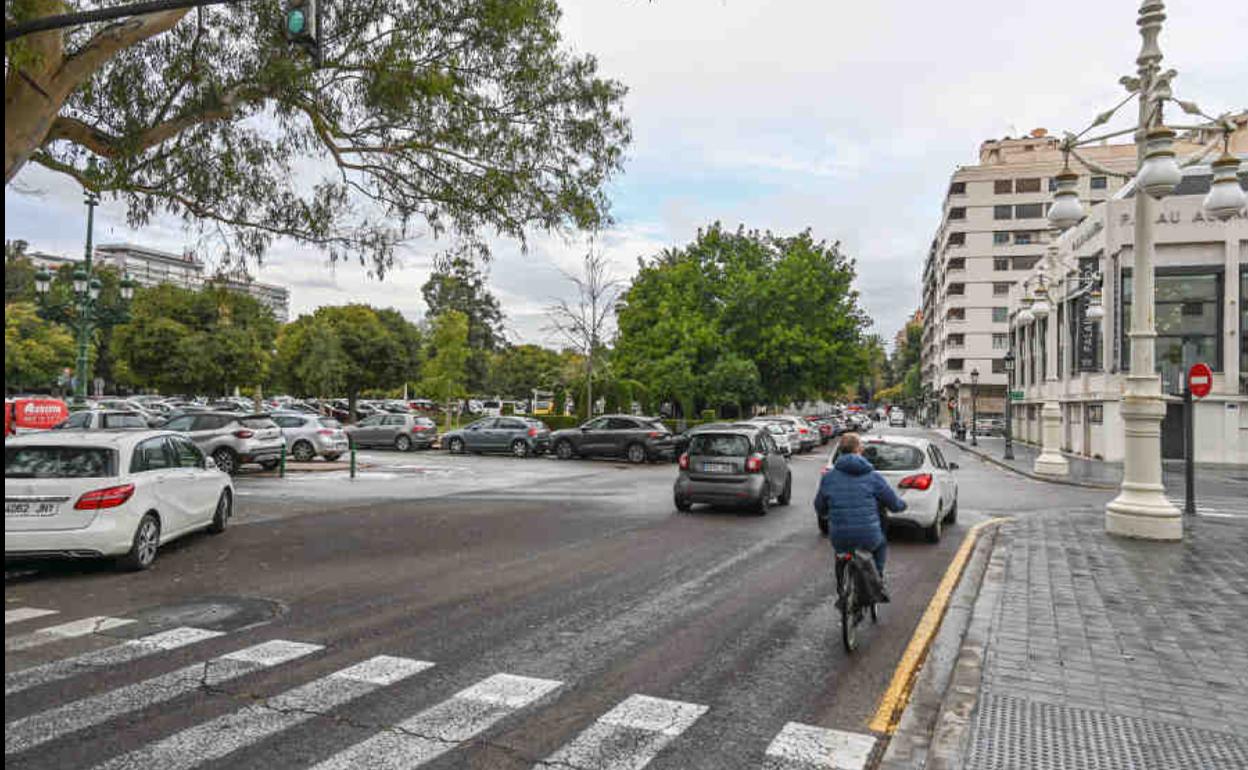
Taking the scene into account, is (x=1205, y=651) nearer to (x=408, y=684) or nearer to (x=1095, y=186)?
(x=408, y=684)

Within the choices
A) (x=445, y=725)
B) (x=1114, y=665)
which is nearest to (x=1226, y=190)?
(x=1114, y=665)

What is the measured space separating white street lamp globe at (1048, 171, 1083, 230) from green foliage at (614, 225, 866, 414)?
28829mm

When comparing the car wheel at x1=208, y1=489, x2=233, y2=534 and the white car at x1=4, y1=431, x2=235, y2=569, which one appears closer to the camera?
the white car at x1=4, y1=431, x2=235, y2=569

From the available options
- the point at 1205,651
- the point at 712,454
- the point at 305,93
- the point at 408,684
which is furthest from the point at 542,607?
the point at 305,93

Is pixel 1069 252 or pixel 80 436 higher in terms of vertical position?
pixel 1069 252

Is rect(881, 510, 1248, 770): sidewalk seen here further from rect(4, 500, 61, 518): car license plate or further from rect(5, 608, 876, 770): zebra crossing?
rect(4, 500, 61, 518): car license plate

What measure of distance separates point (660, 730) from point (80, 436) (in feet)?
26.6

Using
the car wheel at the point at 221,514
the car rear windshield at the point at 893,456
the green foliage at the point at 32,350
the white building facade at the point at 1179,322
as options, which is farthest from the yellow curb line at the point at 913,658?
the green foliage at the point at 32,350

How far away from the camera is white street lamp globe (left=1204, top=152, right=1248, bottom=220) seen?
9.84 meters

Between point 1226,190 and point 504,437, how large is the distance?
2364 centimetres

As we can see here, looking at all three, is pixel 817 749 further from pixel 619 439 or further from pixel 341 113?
pixel 619 439

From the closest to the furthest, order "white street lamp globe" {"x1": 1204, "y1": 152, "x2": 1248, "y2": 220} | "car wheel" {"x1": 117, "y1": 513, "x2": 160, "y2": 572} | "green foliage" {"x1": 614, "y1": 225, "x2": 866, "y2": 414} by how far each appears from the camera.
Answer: "car wheel" {"x1": 117, "y1": 513, "x2": 160, "y2": 572}
"white street lamp globe" {"x1": 1204, "y1": 152, "x2": 1248, "y2": 220}
"green foliage" {"x1": 614, "y1": 225, "x2": 866, "y2": 414}

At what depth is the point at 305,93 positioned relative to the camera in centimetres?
1143

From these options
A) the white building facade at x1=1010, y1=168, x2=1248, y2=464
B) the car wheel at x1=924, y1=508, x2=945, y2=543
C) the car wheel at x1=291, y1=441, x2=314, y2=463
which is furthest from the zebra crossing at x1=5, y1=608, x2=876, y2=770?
the white building facade at x1=1010, y1=168, x2=1248, y2=464
